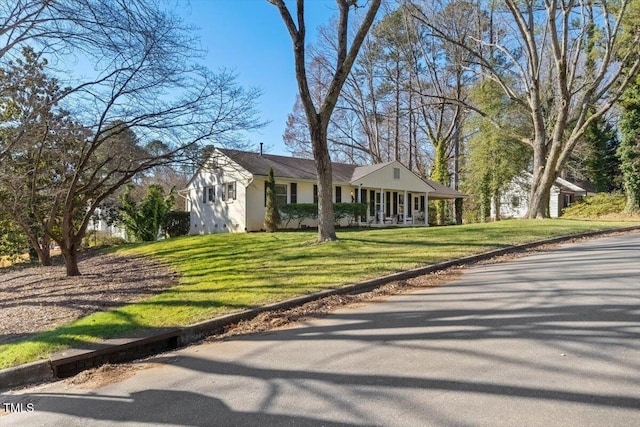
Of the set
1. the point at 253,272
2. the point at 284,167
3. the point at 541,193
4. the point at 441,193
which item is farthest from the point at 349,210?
the point at 253,272

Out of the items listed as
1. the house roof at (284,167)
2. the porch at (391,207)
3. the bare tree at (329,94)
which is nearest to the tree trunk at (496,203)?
the porch at (391,207)

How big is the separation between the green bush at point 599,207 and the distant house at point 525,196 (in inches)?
109

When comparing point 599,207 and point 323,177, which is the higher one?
point 323,177

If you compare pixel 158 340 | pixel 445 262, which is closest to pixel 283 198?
pixel 445 262

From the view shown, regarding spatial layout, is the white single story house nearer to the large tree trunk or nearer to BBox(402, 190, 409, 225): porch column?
BBox(402, 190, 409, 225): porch column

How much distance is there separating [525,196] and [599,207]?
712 cm

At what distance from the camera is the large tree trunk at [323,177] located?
11.8 meters

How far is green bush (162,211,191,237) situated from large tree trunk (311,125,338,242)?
630 inches

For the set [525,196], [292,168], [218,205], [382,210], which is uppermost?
[292,168]

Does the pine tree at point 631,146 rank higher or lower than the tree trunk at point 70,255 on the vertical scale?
higher

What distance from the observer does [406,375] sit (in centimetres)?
339

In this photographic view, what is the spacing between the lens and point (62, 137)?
1025 centimetres

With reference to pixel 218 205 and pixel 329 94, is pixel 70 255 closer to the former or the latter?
pixel 329 94

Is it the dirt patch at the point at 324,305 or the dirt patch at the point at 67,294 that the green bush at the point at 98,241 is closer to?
the dirt patch at the point at 67,294
